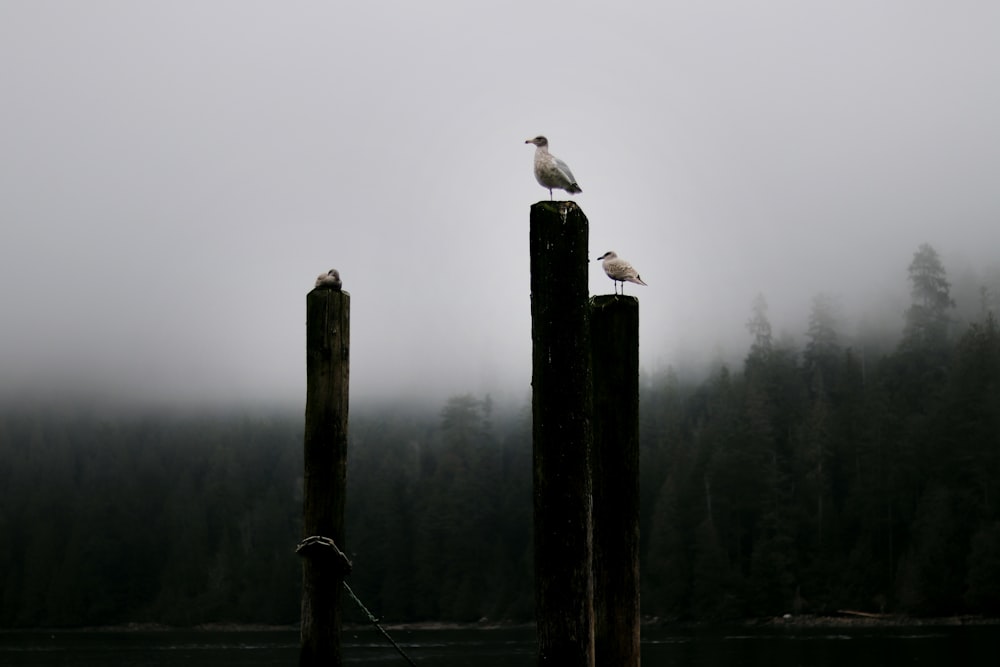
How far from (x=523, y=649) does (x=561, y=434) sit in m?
A: 99.9

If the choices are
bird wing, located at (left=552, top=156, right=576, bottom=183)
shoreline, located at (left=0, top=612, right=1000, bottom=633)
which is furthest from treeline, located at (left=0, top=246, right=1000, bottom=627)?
bird wing, located at (left=552, top=156, right=576, bottom=183)

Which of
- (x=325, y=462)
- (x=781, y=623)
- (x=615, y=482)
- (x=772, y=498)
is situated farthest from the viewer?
(x=772, y=498)

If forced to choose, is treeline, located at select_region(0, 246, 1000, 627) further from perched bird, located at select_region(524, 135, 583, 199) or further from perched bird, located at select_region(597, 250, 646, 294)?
perched bird, located at select_region(524, 135, 583, 199)

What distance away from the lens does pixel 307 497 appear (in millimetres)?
12594

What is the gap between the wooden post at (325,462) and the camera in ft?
40.9

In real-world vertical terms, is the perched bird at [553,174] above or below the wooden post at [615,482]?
Result: above

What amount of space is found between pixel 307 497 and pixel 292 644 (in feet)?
430

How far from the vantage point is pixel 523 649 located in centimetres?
10688

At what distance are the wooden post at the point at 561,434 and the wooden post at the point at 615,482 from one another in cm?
114

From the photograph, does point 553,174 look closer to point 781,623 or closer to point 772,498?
point 781,623

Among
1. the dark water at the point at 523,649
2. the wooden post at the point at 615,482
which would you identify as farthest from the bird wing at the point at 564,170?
the dark water at the point at 523,649

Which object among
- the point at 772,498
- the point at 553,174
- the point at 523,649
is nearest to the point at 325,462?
the point at 553,174

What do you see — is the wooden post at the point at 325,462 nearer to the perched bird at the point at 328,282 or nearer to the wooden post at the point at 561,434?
the perched bird at the point at 328,282

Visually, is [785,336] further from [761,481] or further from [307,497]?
[307,497]
